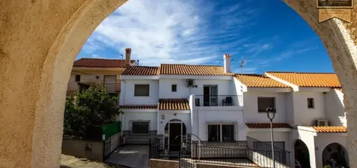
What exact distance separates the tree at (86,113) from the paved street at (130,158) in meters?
2.14

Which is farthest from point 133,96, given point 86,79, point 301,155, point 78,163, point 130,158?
point 301,155

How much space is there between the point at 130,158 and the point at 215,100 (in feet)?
28.7

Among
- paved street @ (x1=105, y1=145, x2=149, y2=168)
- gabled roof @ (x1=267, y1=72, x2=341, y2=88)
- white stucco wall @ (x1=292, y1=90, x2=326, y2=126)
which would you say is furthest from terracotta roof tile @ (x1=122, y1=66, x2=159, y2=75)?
white stucco wall @ (x1=292, y1=90, x2=326, y2=126)

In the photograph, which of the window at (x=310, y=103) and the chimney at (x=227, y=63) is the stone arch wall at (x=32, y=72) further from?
the window at (x=310, y=103)

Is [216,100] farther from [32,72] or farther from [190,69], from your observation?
[32,72]

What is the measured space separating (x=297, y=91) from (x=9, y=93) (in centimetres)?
1734

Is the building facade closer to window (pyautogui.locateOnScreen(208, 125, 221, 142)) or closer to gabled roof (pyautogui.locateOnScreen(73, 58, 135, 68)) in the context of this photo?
gabled roof (pyautogui.locateOnScreen(73, 58, 135, 68))

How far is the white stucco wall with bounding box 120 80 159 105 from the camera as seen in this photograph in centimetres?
1752

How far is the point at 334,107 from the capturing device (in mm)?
15047

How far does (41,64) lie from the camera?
1.47 metres

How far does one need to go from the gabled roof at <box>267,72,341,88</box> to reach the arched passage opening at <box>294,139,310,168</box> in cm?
463

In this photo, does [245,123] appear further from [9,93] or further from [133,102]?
[9,93]

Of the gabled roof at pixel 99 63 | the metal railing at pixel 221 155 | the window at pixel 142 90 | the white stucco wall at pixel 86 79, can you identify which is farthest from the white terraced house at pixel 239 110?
the gabled roof at pixel 99 63

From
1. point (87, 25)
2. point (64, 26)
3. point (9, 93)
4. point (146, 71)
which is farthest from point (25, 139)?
point (146, 71)
